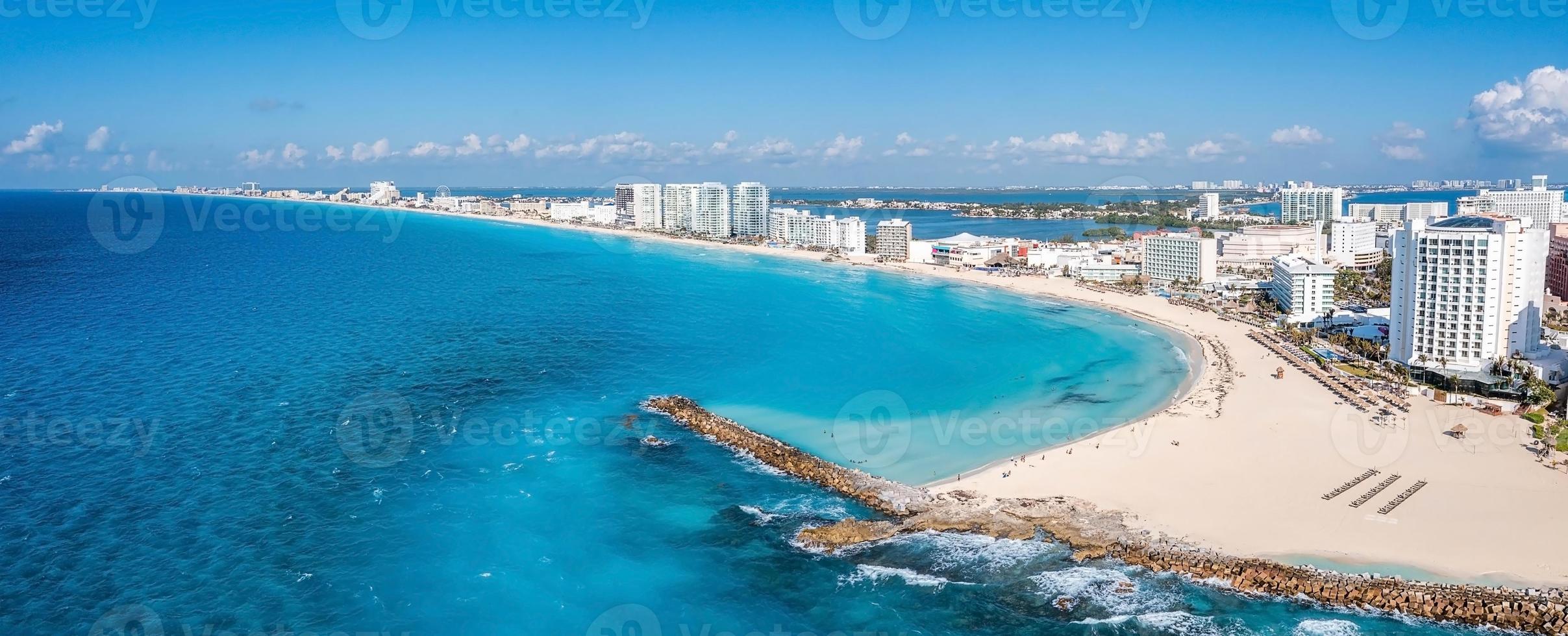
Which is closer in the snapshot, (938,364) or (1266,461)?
(1266,461)

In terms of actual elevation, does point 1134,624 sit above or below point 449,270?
below

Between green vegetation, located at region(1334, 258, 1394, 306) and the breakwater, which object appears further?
green vegetation, located at region(1334, 258, 1394, 306)

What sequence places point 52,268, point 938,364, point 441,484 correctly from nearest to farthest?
point 441,484
point 938,364
point 52,268

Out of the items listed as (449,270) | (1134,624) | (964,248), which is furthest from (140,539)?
(964,248)

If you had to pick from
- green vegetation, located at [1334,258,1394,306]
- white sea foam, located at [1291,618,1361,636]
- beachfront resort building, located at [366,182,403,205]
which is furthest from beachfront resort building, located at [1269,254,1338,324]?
beachfront resort building, located at [366,182,403,205]

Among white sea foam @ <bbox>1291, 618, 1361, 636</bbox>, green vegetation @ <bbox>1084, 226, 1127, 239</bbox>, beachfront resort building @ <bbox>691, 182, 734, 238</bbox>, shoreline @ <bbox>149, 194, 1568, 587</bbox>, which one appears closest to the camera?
white sea foam @ <bbox>1291, 618, 1361, 636</bbox>

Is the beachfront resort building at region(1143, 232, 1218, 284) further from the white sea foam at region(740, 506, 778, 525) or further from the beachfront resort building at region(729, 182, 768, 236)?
the beachfront resort building at region(729, 182, 768, 236)

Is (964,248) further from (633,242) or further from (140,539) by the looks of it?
(140,539)
